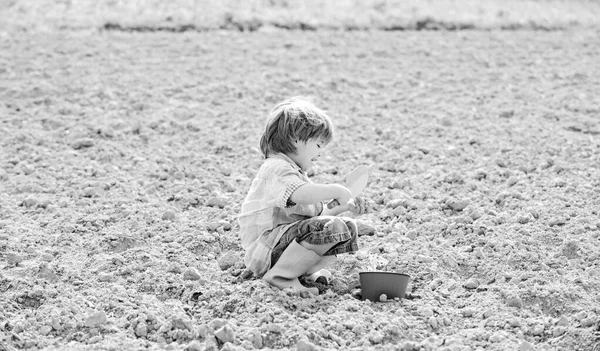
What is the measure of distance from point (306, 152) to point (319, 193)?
1.05 feet

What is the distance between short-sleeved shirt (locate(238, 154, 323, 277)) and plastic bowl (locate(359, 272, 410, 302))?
Answer: 401mm

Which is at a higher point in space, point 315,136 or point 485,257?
point 315,136

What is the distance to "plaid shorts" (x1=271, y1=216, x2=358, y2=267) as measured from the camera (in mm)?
3920

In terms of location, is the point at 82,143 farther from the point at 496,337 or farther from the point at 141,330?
the point at 496,337

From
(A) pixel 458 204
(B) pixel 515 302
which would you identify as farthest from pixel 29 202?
(B) pixel 515 302

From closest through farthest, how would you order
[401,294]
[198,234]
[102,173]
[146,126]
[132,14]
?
[401,294] → [198,234] → [102,173] → [146,126] → [132,14]

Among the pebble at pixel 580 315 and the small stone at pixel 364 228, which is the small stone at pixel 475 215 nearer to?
the small stone at pixel 364 228

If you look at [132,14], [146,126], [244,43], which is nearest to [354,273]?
[146,126]

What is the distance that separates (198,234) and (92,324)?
1.19 m

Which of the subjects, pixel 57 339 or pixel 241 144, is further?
pixel 241 144

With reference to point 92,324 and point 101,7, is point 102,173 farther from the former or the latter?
point 101,7

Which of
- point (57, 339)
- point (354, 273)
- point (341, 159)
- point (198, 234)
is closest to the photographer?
point (57, 339)

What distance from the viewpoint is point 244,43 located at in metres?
9.45

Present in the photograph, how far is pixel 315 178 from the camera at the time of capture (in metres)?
5.86
